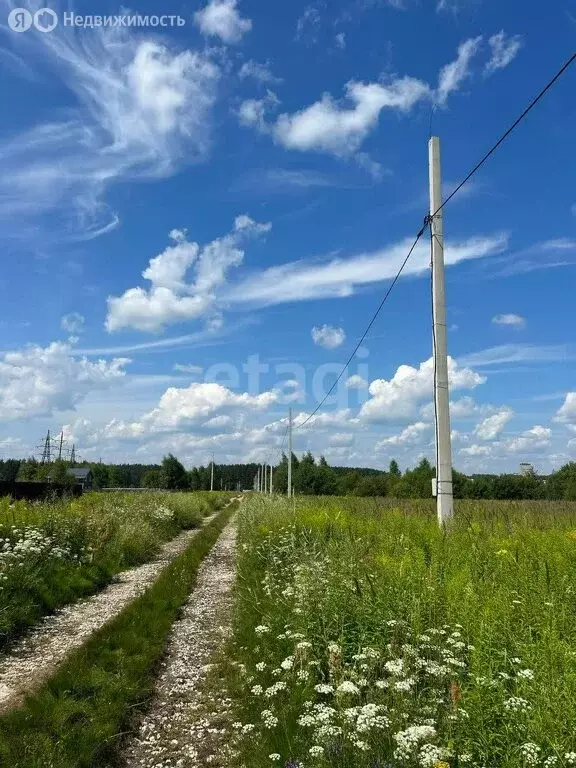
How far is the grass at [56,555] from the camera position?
28.0ft

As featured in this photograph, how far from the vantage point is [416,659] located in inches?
150

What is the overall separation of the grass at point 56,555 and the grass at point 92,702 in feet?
4.91

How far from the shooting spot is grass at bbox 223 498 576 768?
2865mm

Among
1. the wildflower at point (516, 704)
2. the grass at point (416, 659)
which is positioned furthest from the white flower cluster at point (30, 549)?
the wildflower at point (516, 704)

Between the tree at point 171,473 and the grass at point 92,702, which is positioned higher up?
the tree at point 171,473

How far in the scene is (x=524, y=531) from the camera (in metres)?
8.69

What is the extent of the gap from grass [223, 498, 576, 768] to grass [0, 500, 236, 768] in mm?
983

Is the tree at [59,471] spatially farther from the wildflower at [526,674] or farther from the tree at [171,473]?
the wildflower at [526,674]

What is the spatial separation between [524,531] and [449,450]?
2.03m

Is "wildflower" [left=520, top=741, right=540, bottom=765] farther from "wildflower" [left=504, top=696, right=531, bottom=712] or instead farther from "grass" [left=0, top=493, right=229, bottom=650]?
"grass" [left=0, top=493, right=229, bottom=650]

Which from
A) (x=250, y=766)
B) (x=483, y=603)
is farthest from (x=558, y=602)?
(x=250, y=766)

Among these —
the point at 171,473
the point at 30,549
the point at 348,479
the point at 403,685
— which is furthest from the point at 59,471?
the point at 403,685

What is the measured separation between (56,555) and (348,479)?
84.0 m

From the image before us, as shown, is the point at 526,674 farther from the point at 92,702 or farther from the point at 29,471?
Result: the point at 29,471
